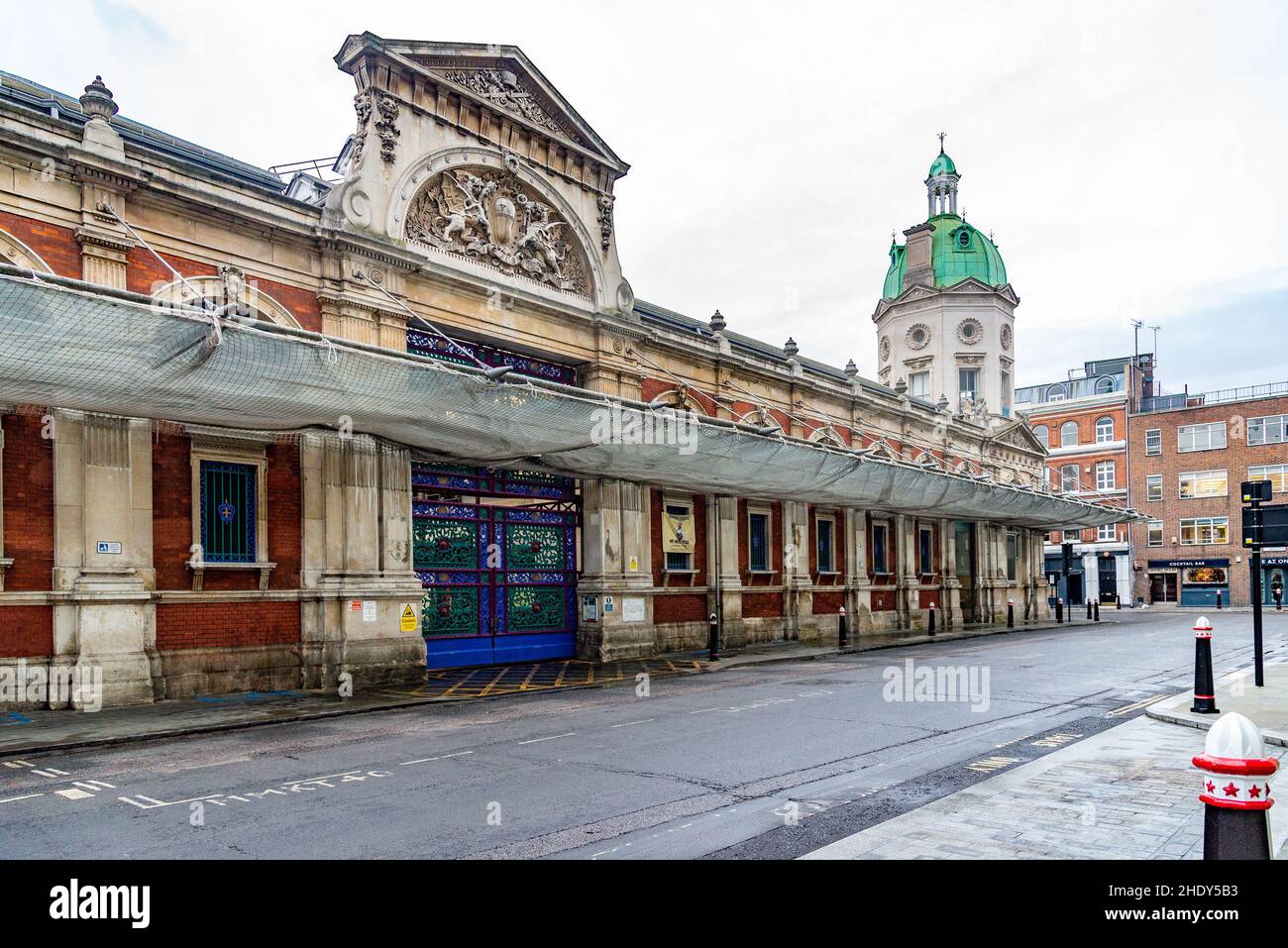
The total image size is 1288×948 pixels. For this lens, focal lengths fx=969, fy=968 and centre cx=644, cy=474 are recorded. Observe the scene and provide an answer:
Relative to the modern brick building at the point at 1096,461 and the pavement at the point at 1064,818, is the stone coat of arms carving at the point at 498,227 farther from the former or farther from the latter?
the modern brick building at the point at 1096,461

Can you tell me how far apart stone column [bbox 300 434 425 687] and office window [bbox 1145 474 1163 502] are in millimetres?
57432

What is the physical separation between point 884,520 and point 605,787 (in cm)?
2840

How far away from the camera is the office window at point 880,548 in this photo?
3479 centimetres

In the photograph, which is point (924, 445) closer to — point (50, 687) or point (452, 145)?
point (452, 145)

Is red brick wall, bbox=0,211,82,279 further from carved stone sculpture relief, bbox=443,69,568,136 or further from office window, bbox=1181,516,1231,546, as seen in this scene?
office window, bbox=1181,516,1231,546

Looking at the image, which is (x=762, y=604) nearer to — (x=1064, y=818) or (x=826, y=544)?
(x=826, y=544)

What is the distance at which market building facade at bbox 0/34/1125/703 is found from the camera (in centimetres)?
1345

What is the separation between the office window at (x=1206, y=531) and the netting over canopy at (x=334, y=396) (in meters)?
45.6

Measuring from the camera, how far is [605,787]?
8.55 m

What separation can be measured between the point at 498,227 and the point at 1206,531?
179ft

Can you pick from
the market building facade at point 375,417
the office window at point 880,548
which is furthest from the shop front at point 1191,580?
the market building facade at point 375,417

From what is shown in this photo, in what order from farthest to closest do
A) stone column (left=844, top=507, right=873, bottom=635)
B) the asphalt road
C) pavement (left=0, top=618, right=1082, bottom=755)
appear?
stone column (left=844, top=507, right=873, bottom=635) → pavement (left=0, top=618, right=1082, bottom=755) → the asphalt road

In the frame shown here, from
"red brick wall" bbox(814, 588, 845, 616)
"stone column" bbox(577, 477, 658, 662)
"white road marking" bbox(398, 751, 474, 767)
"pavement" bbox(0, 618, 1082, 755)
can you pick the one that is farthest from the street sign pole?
"red brick wall" bbox(814, 588, 845, 616)
